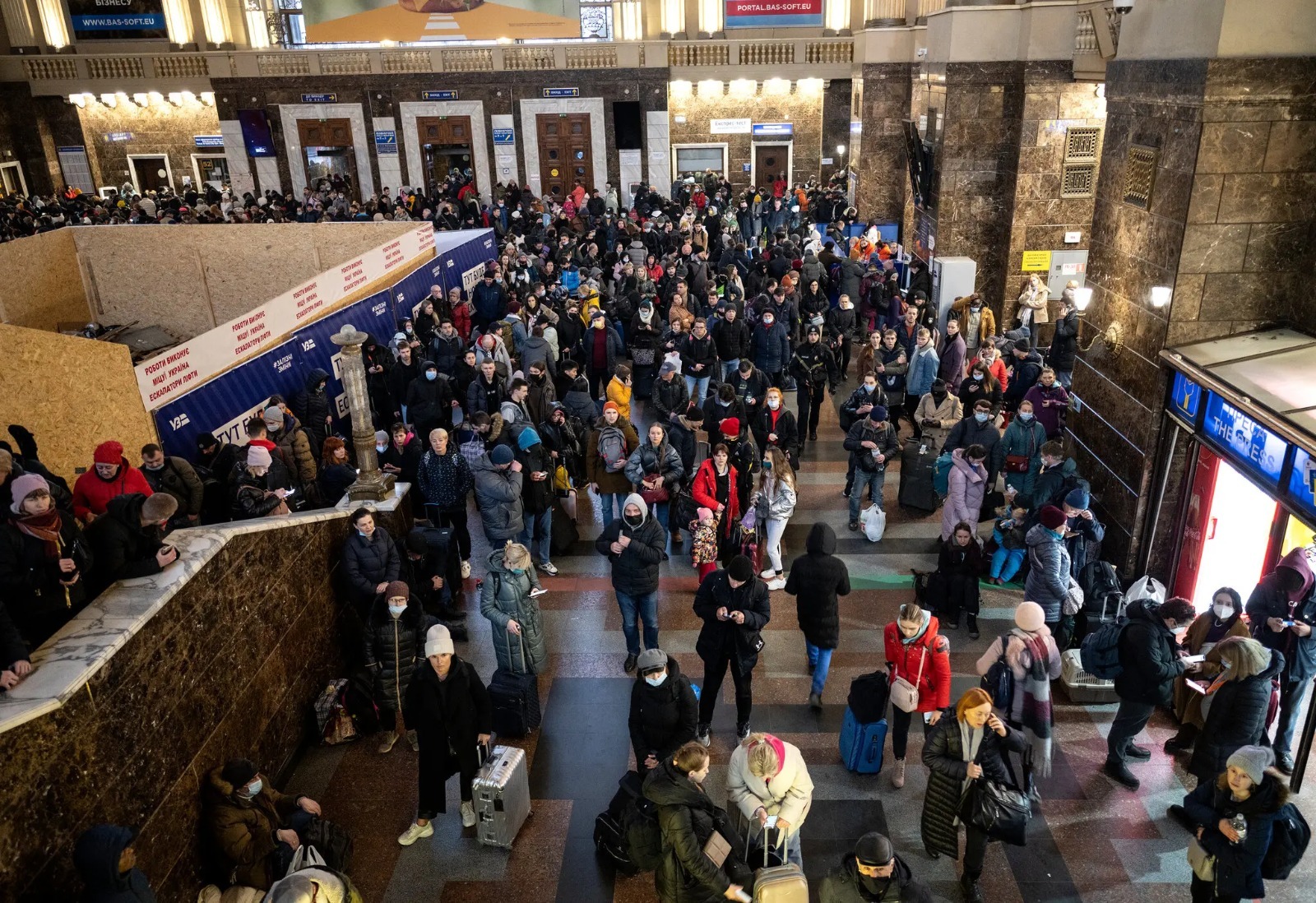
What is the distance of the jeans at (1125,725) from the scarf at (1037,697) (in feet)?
2.27

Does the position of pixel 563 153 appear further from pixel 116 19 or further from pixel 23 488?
pixel 23 488

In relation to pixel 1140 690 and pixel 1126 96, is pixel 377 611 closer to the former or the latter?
pixel 1140 690

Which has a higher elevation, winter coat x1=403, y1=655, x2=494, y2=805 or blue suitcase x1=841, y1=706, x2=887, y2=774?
winter coat x1=403, y1=655, x2=494, y2=805

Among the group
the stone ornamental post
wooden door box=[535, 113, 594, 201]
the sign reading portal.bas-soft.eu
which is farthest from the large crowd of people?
the sign reading portal.bas-soft.eu

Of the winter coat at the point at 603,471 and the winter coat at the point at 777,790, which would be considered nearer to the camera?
the winter coat at the point at 777,790

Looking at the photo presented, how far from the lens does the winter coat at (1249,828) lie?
4.60m

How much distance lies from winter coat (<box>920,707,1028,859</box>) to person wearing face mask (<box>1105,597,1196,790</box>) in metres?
1.39

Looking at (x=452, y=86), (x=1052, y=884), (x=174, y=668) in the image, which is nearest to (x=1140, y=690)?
(x=1052, y=884)

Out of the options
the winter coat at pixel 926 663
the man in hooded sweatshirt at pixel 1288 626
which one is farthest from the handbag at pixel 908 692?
the man in hooded sweatshirt at pixel 1288 626

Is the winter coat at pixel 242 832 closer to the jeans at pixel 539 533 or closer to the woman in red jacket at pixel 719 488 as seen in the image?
the jeans at pixel 539 533

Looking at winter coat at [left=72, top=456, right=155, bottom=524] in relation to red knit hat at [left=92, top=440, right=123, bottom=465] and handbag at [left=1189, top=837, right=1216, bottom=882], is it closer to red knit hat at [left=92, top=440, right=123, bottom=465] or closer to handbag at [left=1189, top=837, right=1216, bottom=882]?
red knit hat at [left=92, top=440, right=123, bottom=465]

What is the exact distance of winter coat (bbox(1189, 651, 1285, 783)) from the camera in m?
5.60

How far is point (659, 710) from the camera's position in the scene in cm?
558

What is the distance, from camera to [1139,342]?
8484 mm
